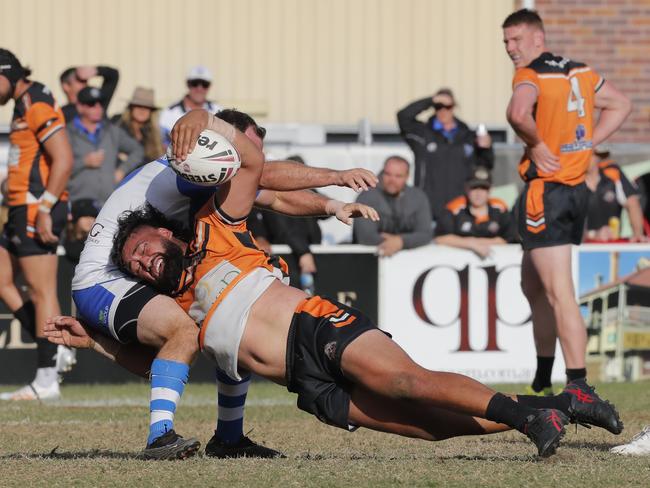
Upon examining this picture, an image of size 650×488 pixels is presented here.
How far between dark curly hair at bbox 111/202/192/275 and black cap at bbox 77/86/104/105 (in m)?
6.09

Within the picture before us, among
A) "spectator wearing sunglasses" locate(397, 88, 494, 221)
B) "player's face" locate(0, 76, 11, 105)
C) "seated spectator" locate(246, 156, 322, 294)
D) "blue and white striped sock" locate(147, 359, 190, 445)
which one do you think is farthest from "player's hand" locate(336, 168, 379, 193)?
"spectator wearing sunglasses" locate(397, 88, 494, 221)

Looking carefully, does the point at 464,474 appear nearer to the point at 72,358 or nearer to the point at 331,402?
the point at 331,402

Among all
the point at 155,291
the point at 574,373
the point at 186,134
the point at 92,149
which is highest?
the point at 186,134

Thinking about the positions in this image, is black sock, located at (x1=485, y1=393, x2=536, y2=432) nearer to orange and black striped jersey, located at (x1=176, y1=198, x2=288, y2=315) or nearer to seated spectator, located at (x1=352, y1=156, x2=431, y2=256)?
orange and black striped jersey, located at (x1=176, y1=198, x2=288, y2=315)

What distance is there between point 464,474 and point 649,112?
43.5 ft

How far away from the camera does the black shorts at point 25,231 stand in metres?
11.2

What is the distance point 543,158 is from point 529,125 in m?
0.32

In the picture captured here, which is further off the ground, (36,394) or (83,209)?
(83,209)

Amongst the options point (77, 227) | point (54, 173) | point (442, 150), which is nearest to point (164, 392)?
point (54, 173)

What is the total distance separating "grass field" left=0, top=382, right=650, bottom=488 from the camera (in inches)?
241

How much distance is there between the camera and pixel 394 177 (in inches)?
518

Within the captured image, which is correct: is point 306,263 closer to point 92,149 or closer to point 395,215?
point 395,215

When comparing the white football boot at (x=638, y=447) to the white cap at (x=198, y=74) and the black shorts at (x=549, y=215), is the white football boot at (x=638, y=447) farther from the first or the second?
the white cap at (x=198, y=74)

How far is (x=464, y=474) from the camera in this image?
6.24 metres
